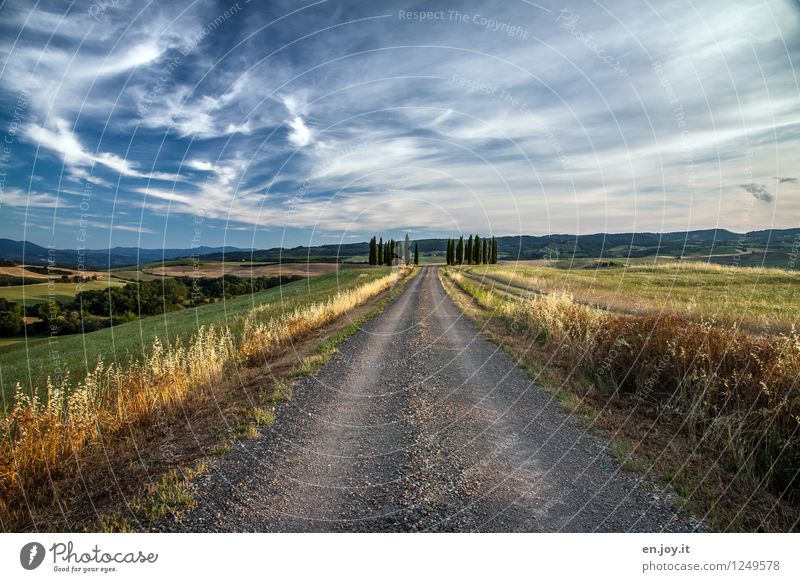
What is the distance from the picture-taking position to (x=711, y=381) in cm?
681

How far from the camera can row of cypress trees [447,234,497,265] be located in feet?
347

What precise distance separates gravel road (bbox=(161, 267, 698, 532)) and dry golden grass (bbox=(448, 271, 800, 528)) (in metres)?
1.50

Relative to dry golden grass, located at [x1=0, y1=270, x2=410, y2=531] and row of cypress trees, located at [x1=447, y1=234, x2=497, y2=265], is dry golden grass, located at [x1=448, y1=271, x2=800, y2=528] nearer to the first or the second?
dry golden grass, located at [x1=0, y1=270, x2=410, y2=531]

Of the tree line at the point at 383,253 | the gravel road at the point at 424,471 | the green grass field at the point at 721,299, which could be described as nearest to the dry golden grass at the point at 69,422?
the gravel road at the point at 424,471

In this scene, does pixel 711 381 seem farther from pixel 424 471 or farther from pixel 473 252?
pixel 473 252

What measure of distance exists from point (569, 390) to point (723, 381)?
281 cm

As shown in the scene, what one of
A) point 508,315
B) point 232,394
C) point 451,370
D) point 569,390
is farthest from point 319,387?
point 508,315

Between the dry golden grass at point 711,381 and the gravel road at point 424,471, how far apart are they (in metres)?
1.50

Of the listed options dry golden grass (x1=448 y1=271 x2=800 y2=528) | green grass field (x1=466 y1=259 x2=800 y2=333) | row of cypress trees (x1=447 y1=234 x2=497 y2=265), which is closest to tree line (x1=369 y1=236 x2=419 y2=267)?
row of cypress trees (x1=447 y1=234 x2=497 y2=265)

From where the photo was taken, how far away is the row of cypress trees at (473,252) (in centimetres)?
10562

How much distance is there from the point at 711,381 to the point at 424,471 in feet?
18.4

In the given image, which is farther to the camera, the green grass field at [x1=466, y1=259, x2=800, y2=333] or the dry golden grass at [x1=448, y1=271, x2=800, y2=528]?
the green grass field at [x1=466, y1=259, x2=800, y2=333]

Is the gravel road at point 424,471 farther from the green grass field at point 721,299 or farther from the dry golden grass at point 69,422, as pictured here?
the green grass field at point 721,299

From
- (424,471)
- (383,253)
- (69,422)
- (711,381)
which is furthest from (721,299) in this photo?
(383,253)
